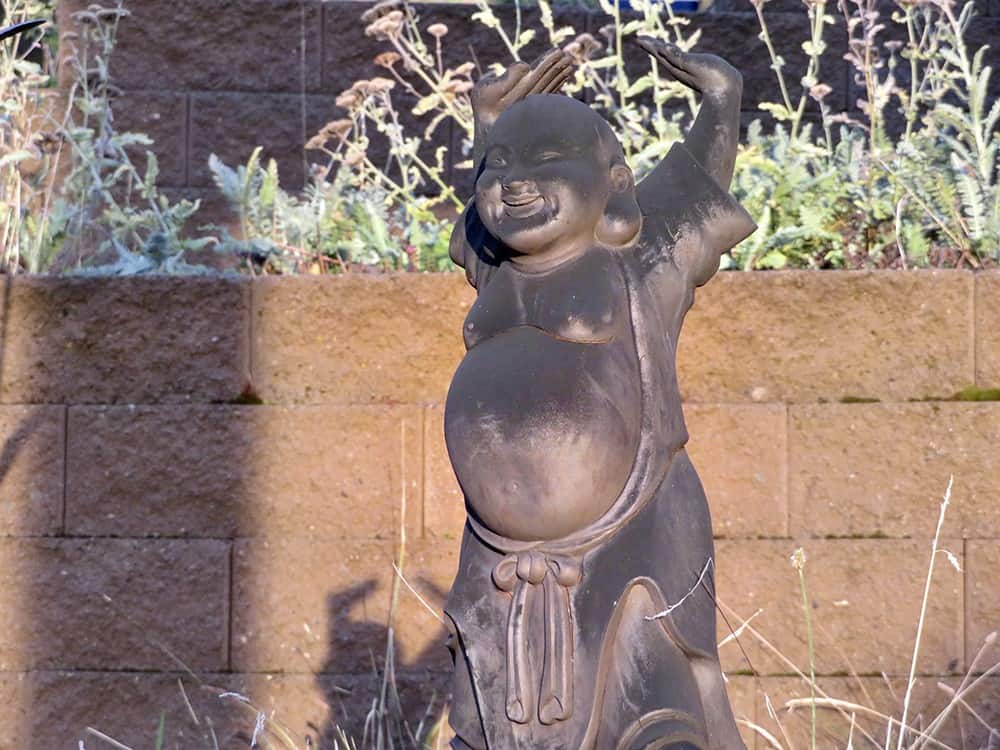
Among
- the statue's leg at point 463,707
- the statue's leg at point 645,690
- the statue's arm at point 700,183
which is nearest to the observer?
the statue's leg at point 645,690

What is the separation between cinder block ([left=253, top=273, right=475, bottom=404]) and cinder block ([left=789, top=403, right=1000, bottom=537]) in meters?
0.96

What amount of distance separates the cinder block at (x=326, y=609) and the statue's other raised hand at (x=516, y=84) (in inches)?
54.0

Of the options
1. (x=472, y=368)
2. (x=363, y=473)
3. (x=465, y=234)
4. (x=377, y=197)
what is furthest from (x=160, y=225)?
(x=472, y=368)

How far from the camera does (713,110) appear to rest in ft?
9.40

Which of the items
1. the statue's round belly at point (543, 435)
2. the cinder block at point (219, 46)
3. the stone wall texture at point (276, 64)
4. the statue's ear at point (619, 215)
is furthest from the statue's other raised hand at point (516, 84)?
the cinder block at point (219, 46)

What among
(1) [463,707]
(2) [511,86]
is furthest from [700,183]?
(1) [463,707]

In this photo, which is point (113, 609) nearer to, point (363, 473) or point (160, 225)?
point (363, 473)

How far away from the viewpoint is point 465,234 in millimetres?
2939

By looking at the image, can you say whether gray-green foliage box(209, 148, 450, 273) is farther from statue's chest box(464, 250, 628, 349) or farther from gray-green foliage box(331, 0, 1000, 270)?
statue's chest box(464, 250, 628, 349)

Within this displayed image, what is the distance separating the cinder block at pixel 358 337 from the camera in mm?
3943

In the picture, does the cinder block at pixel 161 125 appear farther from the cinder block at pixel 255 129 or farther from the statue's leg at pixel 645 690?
the statue's leg at pixel 645 690

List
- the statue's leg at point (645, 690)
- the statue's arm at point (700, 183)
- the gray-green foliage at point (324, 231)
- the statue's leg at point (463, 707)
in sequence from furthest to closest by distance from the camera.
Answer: the gray-green foliage at point (324, 231) → the statue's arm at point (700, 183) → the statue's leg at point (463, 707) → the statue's leg at point (645, 690)

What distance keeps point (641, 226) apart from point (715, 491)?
4.16 ft

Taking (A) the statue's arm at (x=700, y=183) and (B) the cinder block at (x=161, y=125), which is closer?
(A) the statue's arm at (x=700, y=183)
